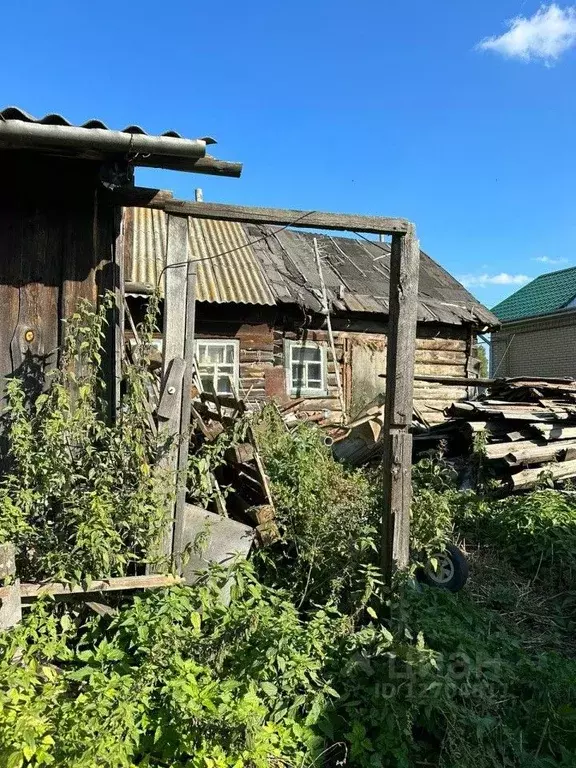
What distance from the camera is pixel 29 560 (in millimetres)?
3254

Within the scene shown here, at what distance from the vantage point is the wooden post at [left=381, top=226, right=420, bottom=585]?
385 cm

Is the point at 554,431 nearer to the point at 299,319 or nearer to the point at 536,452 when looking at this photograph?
the point at 536,452

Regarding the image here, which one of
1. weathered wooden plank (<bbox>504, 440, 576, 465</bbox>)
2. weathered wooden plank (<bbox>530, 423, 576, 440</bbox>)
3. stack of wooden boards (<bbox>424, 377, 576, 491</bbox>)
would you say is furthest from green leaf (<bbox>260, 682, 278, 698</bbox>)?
weathered wooden plank (<bbox>530, 423, 576, 440</bbox>)

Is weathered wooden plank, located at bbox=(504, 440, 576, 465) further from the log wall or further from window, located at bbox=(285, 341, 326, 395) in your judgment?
window, located at bbox=(285, 341, 326, 395)

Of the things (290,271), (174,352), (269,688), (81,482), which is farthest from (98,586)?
(290,271)

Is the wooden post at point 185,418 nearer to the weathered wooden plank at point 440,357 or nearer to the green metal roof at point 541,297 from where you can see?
the weathered wooden plank at point 440,357

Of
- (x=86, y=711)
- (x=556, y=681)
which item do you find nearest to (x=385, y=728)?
(x=556, y=681)

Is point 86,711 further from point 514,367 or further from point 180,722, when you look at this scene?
point 514,367

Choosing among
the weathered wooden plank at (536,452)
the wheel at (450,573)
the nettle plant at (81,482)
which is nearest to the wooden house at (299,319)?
the weathered wooden plank at (536,452)

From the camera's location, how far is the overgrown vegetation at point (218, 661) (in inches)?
99.0

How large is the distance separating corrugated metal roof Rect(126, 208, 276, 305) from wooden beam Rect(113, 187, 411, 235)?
632 cm

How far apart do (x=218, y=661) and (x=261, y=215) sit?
8.53 ft

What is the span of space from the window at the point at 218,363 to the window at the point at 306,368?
1275 mm

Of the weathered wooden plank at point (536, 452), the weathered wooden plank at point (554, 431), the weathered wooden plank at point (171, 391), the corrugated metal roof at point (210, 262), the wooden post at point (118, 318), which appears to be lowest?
the weathered wooden plank at point (536, 452)
